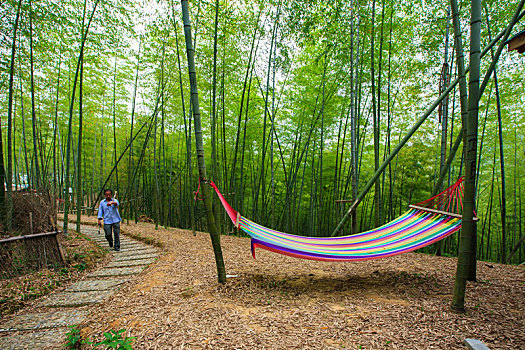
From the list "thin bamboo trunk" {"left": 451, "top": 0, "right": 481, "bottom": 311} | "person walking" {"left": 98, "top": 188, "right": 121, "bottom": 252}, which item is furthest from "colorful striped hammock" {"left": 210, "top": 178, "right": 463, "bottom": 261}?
"person walking" {"left": 98, "top": 188, "right": 121, "bottom": 252}

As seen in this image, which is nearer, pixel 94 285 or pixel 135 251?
pixel 94 285

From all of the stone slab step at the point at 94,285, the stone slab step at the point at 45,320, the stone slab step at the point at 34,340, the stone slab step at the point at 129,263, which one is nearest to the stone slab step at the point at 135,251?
the stone slab step at the point at 129,263

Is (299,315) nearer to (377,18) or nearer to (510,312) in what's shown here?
(510,312)

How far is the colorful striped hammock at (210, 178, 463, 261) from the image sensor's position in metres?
1.93

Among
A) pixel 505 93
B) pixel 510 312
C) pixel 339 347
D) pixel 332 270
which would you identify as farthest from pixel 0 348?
pixel 505 93

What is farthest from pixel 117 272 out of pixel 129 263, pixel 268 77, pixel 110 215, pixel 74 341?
pixel 268 77

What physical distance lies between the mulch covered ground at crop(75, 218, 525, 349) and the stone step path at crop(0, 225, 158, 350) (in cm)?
16

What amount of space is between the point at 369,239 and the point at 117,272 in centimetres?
248

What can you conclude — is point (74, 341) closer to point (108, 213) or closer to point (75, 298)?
point (75, 298)

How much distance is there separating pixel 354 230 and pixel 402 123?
3991 mm

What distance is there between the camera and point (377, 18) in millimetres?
3643

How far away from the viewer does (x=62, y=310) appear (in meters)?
1.90

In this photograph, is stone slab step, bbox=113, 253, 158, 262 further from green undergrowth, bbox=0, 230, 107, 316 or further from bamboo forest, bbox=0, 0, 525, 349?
green undergrowth, bbox=0, 230, 107, 316

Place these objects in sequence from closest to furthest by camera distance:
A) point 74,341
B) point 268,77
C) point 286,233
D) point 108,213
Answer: point 74,341
point 286,233
point 108,213
point 268,77
